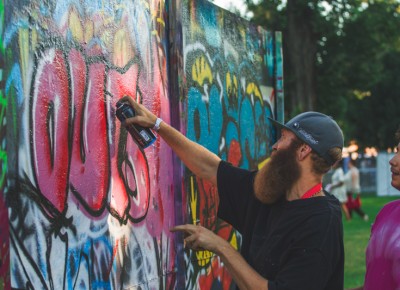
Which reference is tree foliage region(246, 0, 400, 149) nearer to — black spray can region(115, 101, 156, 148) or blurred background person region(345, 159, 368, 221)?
blurred background person region(345, 159, 368, 221)

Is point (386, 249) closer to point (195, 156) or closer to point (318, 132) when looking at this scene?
point (318, 132)

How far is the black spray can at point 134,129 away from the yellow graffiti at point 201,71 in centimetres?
132

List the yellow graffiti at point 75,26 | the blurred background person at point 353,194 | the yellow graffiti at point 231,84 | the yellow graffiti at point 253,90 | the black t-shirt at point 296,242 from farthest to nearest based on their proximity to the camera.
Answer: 1. the blurred background person at point 353,194
2. the yellow graffiti at point 253,90
3. the yellow graffiti at point 231,84
4. the yellow graffiti at point 75,26
5. the black t-shirt at point 296,242

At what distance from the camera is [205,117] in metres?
5.64

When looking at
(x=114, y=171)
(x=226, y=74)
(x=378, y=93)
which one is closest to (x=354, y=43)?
(x=378, y=93)

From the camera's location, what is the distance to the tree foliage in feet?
98.9

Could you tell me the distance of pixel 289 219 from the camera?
3.85 meters

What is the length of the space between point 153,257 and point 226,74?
6.66 feet

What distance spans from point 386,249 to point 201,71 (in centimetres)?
219

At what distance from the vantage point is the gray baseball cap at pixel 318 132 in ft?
13.0

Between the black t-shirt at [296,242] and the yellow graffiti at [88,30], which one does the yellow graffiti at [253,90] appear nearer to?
the black t-shirt at [296,242]

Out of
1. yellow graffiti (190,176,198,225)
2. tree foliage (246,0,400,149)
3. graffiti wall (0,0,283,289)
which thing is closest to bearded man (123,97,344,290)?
graffiti wall (0,0,283,289)

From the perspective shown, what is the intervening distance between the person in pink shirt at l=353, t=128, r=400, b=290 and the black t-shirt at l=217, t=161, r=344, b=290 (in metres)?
0.20

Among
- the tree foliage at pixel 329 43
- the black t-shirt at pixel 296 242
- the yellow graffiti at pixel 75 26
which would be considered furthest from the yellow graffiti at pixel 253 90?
the tree foliage at pixel 329 43
